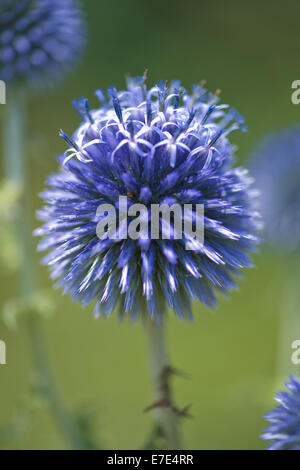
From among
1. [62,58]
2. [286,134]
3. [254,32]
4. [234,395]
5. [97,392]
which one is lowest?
[97,392]

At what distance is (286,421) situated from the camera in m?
1.16

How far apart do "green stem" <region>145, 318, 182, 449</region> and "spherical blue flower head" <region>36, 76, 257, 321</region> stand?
0.09 m

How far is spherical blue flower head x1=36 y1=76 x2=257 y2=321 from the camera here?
1225 mm

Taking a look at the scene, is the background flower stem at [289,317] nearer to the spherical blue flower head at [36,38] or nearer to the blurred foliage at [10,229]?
the blurred foliage at [10,229]

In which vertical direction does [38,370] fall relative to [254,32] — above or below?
below

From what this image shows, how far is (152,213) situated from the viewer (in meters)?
1.22

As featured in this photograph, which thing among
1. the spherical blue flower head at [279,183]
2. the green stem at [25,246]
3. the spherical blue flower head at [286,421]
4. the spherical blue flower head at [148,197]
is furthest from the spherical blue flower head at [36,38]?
the spherical blue flower head at [286,421]

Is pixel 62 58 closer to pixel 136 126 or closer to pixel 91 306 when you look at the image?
pixel 136 126

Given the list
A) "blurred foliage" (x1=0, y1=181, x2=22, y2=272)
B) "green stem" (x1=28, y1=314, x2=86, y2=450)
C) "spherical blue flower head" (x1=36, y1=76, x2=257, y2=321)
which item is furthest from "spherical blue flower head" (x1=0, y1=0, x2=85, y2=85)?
"green stem" (x1=28, y1=314, x2=86, y2=450)

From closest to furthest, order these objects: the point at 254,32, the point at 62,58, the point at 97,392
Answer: the point at 62,58 → the point at 97,392 → the point at 254,32

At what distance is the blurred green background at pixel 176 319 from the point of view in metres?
2.47

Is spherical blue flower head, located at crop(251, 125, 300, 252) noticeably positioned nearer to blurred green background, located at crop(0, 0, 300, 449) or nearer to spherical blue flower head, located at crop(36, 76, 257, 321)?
blurred green background, located at crop(0, 0, 300, 449)

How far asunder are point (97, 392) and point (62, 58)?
2.00 metres
